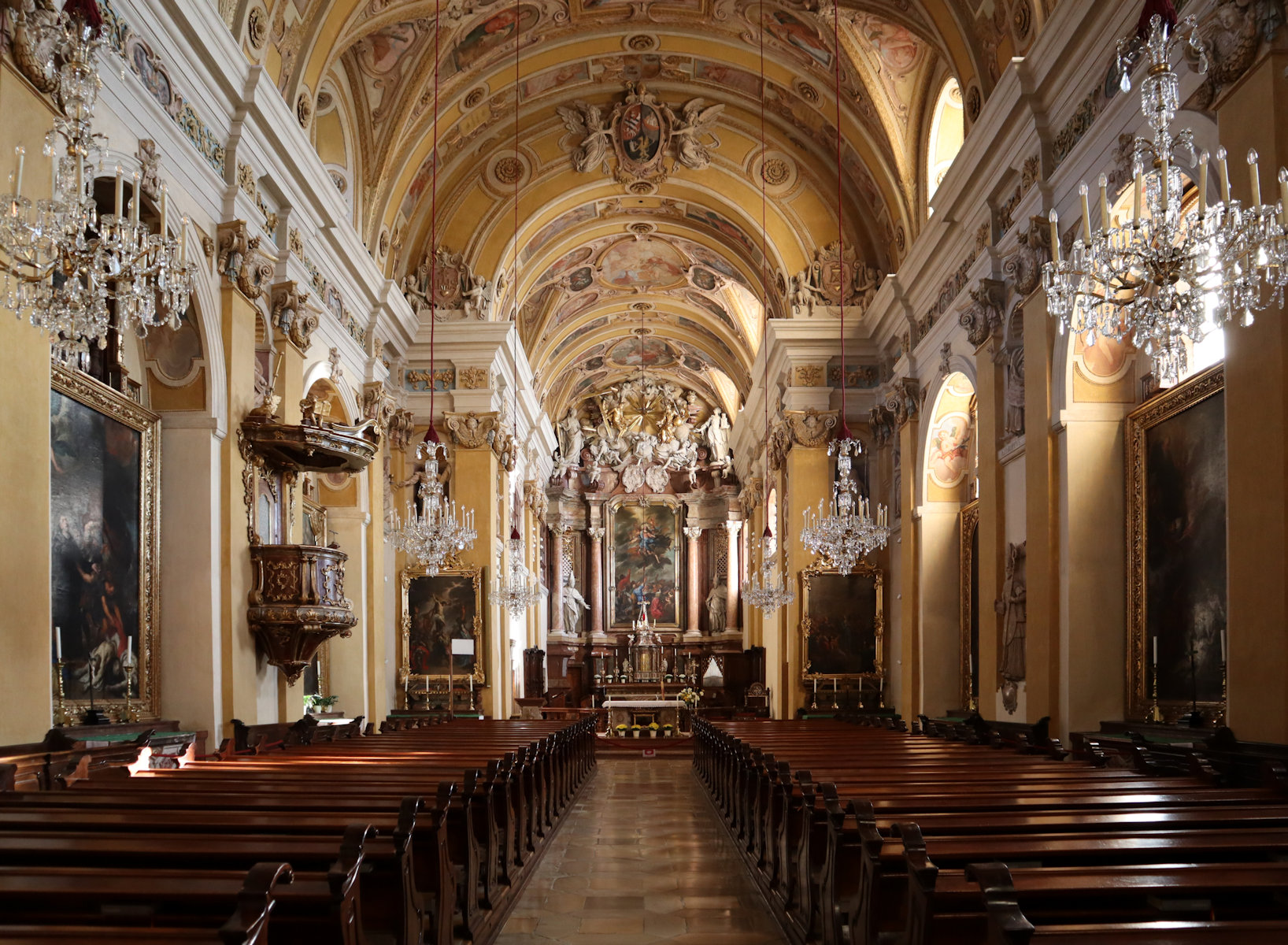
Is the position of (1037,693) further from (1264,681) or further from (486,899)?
(486,899)

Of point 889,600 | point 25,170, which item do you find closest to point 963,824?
point 25,170

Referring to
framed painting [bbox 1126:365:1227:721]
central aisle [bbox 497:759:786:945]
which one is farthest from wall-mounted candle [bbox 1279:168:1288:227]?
central aisle [bbox 497:759:786:945]

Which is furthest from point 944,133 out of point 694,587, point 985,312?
point 694,587

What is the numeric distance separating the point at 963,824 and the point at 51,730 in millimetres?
4935

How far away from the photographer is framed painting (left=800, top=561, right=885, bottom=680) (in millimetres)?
17359

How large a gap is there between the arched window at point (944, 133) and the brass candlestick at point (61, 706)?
1084 centimetres

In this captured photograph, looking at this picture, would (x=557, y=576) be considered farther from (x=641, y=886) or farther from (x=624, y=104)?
(x=641, y=886)

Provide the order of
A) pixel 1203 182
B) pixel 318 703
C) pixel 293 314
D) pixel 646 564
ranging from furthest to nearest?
1. pixel 646 564
2. pixel 318 703
3. pixel 293 314
4. pixel 1203 182

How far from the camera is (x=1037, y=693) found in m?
9.93

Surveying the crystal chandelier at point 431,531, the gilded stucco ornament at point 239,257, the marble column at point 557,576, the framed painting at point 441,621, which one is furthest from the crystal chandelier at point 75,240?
the marble column at point 557,576

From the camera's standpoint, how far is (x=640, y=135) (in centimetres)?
1803

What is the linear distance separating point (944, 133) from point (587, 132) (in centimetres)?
597

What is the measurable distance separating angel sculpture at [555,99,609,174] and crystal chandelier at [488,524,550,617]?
20.1ft

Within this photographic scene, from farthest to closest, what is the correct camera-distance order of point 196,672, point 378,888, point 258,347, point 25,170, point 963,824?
point 258,347 < point 196,672 < point 25,170 < point 963,824 < point 378,888
